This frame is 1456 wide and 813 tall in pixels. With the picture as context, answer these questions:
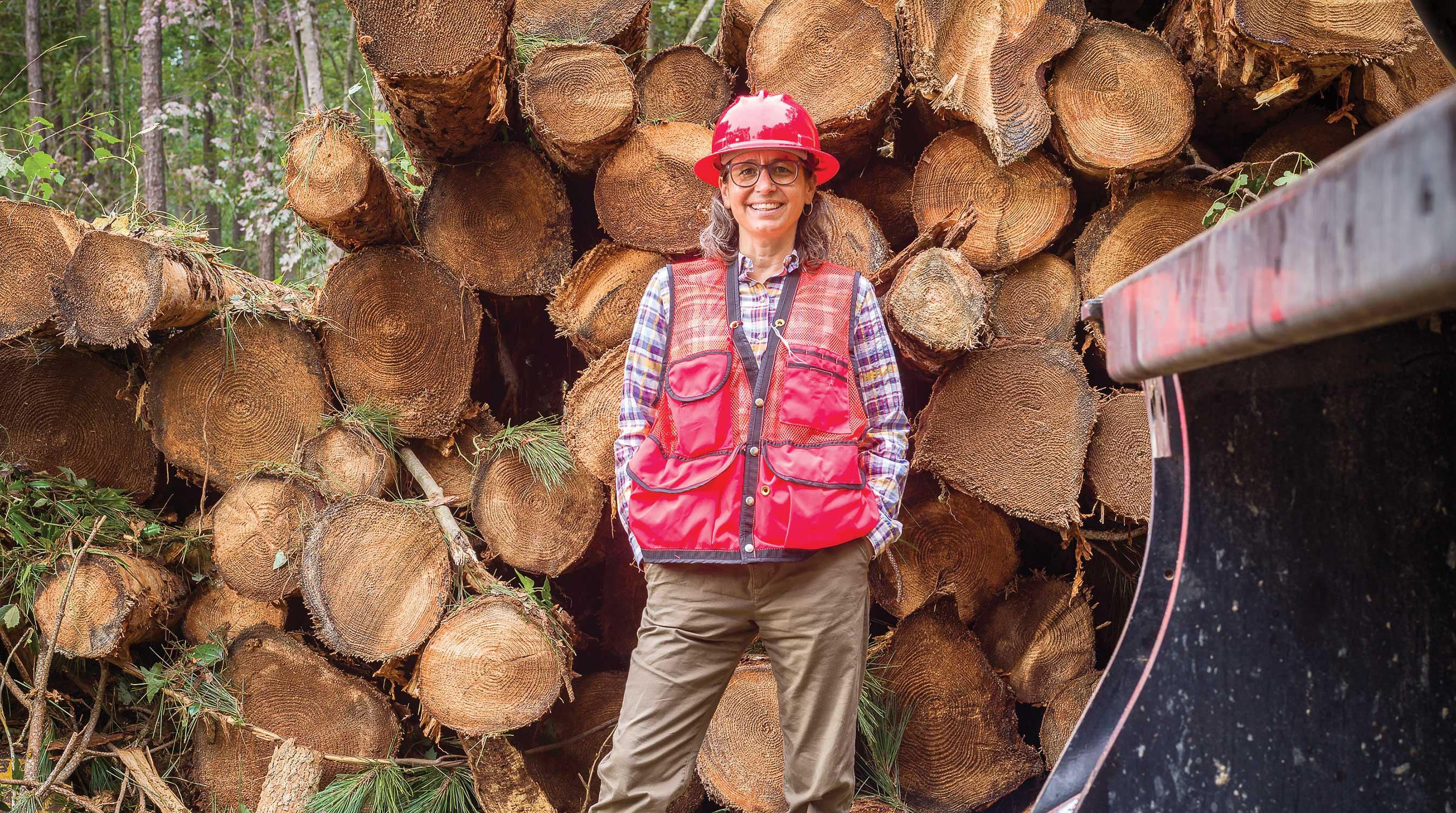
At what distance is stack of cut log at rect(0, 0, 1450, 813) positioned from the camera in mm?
3195

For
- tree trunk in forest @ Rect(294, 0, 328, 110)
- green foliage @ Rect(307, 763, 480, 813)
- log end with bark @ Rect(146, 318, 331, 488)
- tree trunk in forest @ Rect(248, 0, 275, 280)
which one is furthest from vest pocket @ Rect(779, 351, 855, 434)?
tree trunk in forest @ Rect(248, 0, 275, 280)

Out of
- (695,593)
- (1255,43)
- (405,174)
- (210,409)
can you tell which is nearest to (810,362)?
(695,593)

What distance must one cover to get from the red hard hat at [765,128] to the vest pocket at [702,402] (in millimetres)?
560

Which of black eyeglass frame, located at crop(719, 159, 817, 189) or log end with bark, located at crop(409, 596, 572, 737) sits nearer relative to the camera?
black eyeglass frame, located at crop(719, 159, 817, 189)

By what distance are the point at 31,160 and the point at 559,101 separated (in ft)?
8.06

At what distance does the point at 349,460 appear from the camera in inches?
144

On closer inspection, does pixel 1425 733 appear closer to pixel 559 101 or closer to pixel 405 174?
pixel 559 101

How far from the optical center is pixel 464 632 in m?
3.23

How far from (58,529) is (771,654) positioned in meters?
2.86

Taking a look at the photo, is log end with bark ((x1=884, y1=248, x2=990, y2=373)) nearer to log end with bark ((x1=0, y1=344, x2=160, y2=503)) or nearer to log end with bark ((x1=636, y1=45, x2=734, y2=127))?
log end with bark ((x1=636, y1=45, x2=734, y2=127))

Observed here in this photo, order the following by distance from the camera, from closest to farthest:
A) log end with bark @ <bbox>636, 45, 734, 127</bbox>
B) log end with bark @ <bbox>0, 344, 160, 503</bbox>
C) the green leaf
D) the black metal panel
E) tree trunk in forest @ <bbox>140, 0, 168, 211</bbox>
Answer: the black metal panel, log end with bark @ <bbox>636, 45, 734, 127</bbox>, log end with bark @ <bbox>0, 344, 160, 503</bbox>, the green leaf, tree trunk in forest @ <bbox>140, 0, 168, 211</bbox>

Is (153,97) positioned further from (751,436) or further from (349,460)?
(751,436)

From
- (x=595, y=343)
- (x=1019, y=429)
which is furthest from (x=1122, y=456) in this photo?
(x=595, y=343)

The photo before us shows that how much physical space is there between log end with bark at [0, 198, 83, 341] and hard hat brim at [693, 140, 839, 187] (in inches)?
96.6
